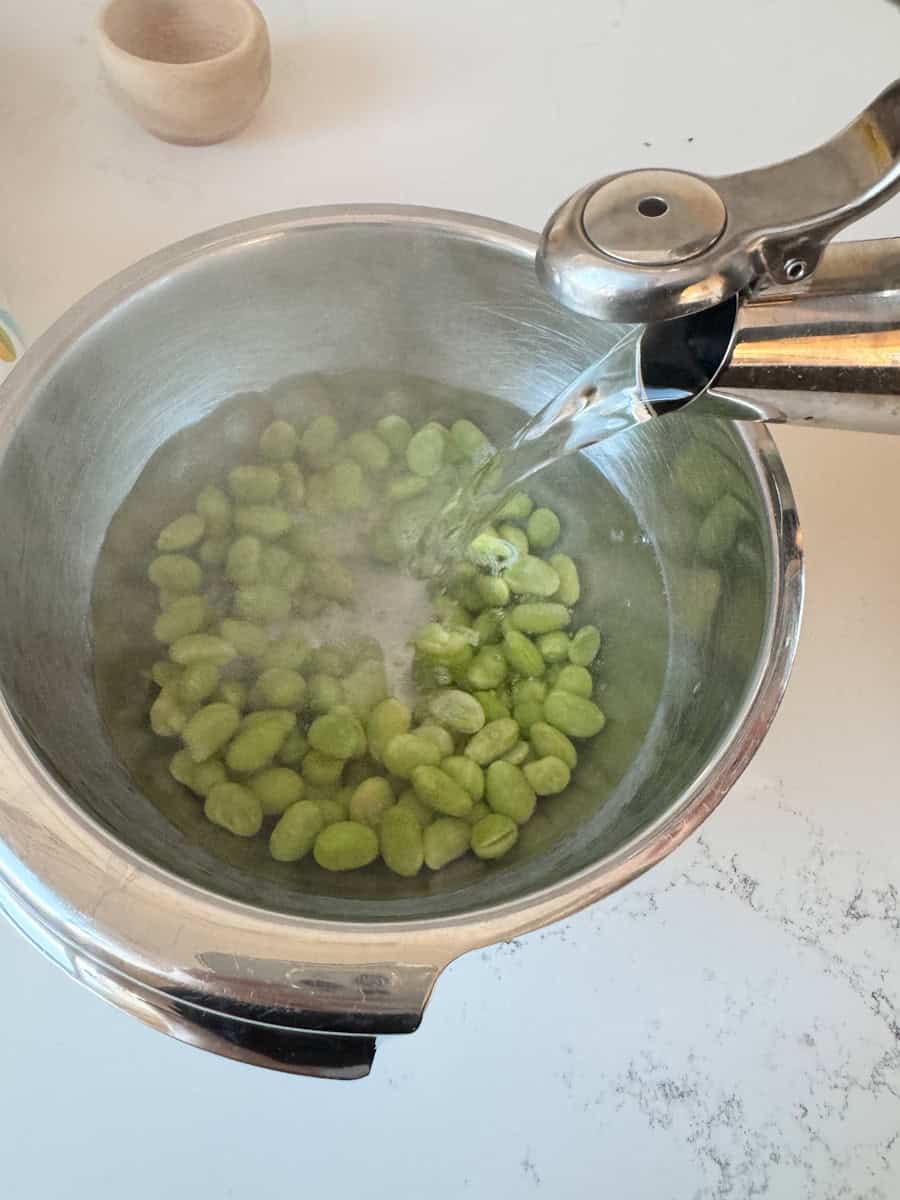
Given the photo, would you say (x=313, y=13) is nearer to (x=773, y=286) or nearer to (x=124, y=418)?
(x=124, y=418)

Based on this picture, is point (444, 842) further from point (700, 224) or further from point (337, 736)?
point (700, 224)

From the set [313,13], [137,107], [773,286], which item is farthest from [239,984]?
[313,13]

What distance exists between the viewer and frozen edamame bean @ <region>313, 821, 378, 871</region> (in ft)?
2.12

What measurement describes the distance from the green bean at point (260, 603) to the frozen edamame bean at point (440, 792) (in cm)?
18

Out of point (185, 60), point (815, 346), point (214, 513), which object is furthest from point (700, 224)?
point (185, 60)

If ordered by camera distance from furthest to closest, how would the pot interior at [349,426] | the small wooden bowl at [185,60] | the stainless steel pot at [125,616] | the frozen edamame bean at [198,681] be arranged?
the small wooden bowl at [185,60], the frozen edamame bean at [198,681], the pot interior at [349,426], the stainless steel pot at [125,616]

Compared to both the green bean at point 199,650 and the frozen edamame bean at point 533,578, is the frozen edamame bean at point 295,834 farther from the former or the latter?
the frozen edamame bean at point 533,578

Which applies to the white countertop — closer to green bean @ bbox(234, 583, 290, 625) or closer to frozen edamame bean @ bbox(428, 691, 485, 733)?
frozen edamame bean @ bbox(428, 691, 485, 733)

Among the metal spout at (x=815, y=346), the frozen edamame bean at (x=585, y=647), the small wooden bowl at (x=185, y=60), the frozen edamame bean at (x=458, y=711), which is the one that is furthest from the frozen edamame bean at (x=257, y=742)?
the small wooden bowl at (x=185, y=60)

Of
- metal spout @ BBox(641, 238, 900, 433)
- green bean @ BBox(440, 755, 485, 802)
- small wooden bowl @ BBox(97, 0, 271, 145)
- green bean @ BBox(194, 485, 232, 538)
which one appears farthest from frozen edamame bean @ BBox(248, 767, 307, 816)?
small wooden bowl @ BBox(97, 0, 271, 145)

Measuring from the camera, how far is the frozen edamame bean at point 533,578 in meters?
0.78

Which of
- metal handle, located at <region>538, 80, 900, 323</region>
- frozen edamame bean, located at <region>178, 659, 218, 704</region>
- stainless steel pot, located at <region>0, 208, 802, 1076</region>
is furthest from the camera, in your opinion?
frozen edamame bean, located at <region>178, 659, 218, 704</region>

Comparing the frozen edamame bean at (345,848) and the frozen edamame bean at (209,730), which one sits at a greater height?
the frozen edamame bean at (209,730)

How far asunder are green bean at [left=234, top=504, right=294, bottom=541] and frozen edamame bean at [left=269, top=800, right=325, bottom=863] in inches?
8.9
